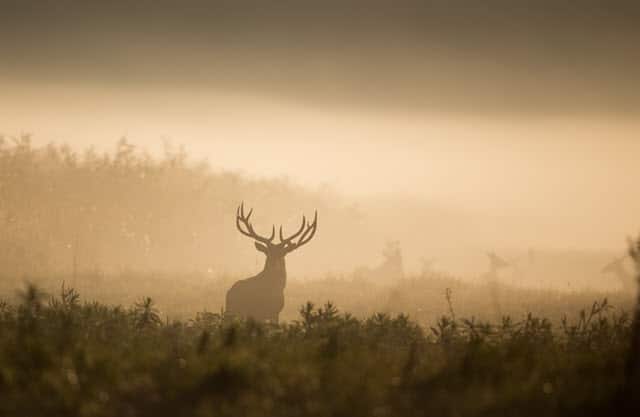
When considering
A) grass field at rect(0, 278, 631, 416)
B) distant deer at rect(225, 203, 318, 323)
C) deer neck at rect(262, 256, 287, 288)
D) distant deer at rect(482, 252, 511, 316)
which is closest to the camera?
grass field at rect(0, 278, 631, 416)

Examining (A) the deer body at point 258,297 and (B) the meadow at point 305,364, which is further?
(A) the deer body at point 258,297

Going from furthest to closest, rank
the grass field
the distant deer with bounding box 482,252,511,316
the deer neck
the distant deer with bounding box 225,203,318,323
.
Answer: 1. the distant deer with bounding box 482,252,511,316
2. the deer neck
3. the distant deer with bounding box 225,203,318,323
4. the grass field

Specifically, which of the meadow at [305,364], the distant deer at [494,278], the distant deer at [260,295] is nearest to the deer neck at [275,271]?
the distant deer at [260,295]

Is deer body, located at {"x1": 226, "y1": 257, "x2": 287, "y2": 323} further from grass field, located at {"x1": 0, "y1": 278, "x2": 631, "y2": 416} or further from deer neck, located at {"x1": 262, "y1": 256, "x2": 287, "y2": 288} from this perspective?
grass field, located at {"x1": 0, "y1": 278, "x2": 631, "y2": 416}

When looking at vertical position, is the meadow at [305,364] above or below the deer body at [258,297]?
below

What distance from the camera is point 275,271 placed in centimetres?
1792

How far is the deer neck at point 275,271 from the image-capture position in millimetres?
17766

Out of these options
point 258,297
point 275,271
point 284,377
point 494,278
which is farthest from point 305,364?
point 494,278

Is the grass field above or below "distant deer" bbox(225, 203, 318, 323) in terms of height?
below

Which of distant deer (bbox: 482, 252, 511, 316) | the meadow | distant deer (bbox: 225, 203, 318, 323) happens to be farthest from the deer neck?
distant deer (bbox: 482, 252, 511, 316)

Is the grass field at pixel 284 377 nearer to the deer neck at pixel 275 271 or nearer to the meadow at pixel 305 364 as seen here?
the meadow at pixel 305 364

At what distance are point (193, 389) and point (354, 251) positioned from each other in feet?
186

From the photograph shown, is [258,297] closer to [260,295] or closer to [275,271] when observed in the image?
[260,295]

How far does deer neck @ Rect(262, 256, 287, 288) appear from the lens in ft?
58.3
